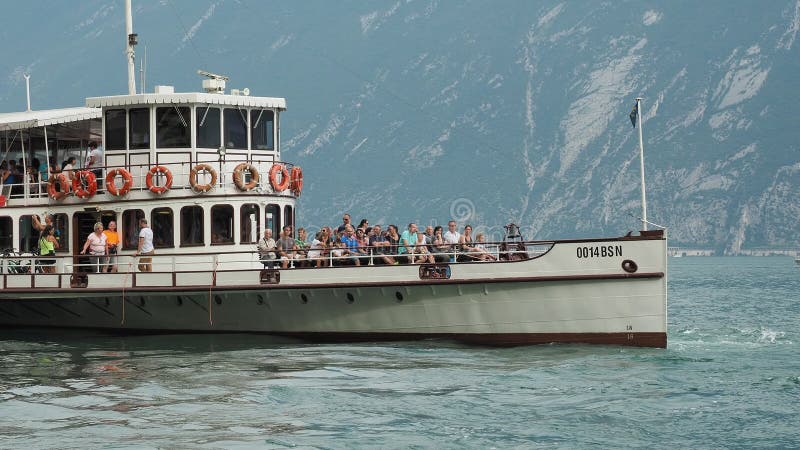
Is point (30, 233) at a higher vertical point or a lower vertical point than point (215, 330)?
higher

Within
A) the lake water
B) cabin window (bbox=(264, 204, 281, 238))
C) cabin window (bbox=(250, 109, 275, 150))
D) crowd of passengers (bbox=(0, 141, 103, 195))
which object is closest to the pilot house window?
crowd of passengers (bbox=(0, 141, 103, 195))

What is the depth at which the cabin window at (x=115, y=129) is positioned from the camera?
28469 millimetres

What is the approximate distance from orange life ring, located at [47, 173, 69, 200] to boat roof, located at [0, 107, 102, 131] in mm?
1360

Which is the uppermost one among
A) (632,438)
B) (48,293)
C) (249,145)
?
(249,145)

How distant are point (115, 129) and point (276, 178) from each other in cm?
385

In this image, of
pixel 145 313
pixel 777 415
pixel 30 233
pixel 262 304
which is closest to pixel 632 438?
pixel 777 415

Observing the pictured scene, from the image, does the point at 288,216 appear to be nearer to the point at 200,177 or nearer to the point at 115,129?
the point at 200,177

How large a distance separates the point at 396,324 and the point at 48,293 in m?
7.76

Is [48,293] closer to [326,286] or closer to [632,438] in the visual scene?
[326,286]

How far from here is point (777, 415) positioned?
1894 centimetres

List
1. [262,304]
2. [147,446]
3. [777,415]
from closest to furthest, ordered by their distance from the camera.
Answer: [147,446] → [777,415] → [262,304]

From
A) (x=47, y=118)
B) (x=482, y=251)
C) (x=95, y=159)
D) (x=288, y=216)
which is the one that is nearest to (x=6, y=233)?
(x=95, y=159)

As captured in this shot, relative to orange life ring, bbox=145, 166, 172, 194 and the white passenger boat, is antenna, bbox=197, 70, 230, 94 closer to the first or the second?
the white passenger boat

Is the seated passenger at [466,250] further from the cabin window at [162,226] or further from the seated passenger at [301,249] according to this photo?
the cabin window at [162,226]
